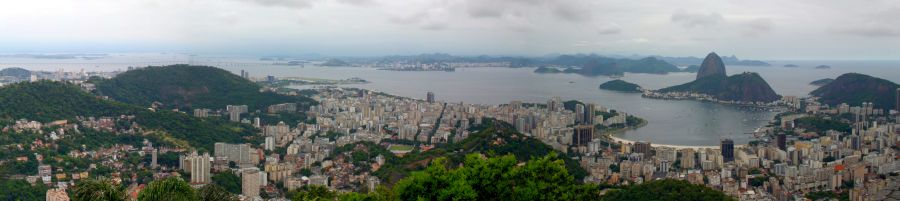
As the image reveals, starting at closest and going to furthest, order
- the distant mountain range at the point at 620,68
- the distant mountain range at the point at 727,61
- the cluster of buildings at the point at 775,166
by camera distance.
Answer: the cluster of buildings at the point at 775,166 < the distant mountain range at the point at 620,68 < the distant mountain range at the point at 727,61

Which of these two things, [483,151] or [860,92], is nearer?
[483,151]

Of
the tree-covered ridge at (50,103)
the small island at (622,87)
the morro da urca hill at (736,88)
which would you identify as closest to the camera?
the tree-covered ridge at (50,103)

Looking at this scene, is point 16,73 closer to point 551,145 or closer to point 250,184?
point 250,184

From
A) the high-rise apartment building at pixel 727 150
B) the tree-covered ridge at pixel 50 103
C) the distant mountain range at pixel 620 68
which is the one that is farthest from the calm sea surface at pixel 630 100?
the tree-covered ridge at pixel 50 103

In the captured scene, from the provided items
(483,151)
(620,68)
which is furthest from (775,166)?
(620,68)

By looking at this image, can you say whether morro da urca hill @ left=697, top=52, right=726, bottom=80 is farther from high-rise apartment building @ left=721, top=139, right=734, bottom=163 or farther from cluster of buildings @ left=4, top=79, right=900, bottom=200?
high-rise apartment building @ left=721, top=139, right=734, bottom=163

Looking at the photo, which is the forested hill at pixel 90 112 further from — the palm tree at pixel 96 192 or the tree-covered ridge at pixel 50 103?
the palm tree at pixel 96 192
